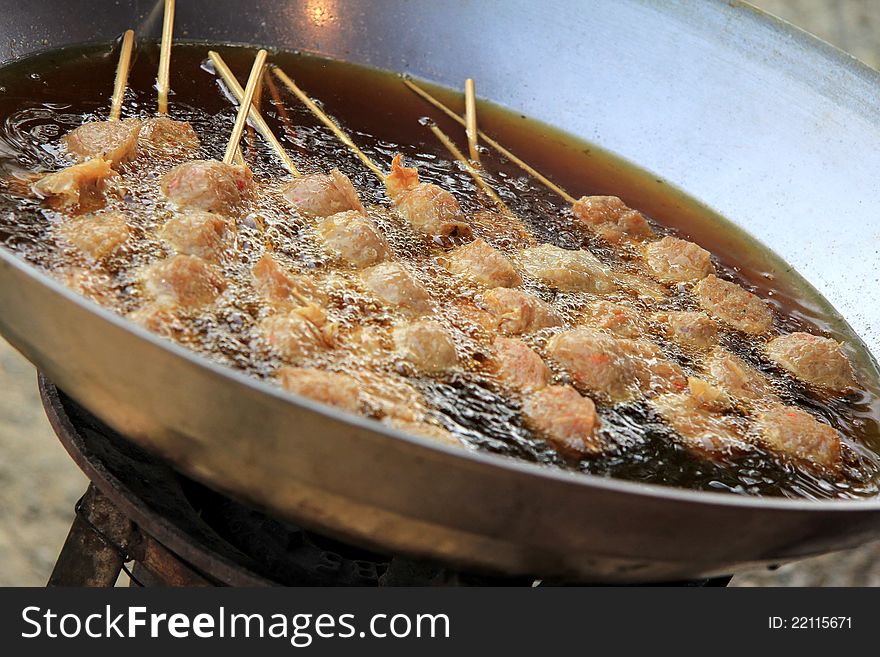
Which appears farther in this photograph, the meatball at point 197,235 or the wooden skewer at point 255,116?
the wooden skewer at point 255,116

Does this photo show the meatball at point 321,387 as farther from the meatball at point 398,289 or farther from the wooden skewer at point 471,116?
the wooden skewer at point 471,116

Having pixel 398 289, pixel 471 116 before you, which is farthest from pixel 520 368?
pixel 471 116

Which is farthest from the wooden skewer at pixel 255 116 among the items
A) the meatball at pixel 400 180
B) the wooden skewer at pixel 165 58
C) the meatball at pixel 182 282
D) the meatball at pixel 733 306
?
the meatball at pixel 733 306

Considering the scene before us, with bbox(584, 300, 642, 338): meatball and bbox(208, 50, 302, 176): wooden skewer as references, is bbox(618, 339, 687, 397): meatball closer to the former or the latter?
bbox(584, 300, 642, 338): meatball

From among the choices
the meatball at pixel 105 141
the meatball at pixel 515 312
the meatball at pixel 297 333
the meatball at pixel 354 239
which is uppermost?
the meatball at pixel 105 141

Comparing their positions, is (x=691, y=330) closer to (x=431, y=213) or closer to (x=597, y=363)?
(x=597, y=363)

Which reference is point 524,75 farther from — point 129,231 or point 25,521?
point 25,521

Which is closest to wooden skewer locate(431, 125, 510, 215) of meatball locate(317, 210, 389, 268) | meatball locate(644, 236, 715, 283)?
meatball locate(644, 236, 715, 283)
